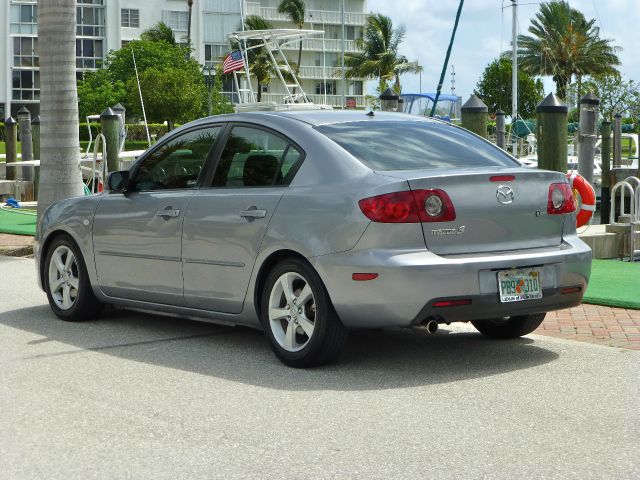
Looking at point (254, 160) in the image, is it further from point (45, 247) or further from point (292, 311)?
point (45, 247)

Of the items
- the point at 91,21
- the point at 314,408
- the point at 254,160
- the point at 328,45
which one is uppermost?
the point at 91,21

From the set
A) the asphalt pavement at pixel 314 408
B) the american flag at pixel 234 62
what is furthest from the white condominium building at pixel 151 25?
the asphalt pavement at pixel 314 408

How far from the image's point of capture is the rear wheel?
8555 mm

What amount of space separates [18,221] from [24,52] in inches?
2937

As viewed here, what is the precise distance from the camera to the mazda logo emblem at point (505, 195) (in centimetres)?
754

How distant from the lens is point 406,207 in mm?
7273

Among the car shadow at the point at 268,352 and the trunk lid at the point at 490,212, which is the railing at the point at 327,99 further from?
the trunk lid at the point at 490,212

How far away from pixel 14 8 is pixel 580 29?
4066 cm

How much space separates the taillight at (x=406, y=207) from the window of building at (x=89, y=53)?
90167 millimetres

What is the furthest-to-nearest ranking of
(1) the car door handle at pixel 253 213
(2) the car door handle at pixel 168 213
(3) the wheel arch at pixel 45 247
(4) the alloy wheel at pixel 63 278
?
(3) the wheel arch at pixel 45 247
(4) the alloy wheel at pixel 63 278
(2) the car door handle at pixel 168 213
(1) the car door handle at pixel 253 213

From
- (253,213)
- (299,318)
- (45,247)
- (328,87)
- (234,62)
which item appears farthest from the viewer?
(328,87)

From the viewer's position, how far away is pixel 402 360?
26.2ft

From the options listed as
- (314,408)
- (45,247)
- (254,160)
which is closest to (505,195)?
(254,160)

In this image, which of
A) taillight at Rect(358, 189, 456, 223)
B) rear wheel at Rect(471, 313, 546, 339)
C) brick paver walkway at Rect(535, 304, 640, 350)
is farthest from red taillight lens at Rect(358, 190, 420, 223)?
brick paver walkway at Rect(535, 304, 640, 350)
